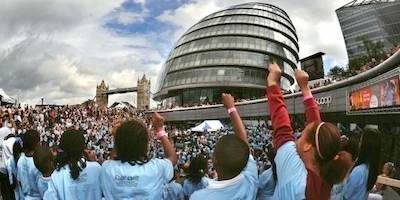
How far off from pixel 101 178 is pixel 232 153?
1393 millimetres

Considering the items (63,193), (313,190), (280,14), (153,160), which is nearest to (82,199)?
(63,193)

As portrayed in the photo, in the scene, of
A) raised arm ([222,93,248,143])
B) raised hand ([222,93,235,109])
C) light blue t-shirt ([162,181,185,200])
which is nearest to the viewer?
raised arm ([222,93,248,143])

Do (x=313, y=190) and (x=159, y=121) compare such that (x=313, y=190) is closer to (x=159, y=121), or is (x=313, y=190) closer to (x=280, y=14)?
(x=159, y=121)

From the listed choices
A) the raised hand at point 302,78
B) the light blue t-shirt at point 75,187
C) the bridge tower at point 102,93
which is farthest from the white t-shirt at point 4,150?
the bridge tower at point 102,93

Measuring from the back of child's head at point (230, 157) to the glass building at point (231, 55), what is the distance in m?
74.0

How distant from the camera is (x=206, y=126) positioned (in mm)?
28688

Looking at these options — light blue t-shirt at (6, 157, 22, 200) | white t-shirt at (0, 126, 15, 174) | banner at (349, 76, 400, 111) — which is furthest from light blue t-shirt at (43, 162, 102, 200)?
banner at (349, 76, 400, 111)

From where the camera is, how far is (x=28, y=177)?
579 centimetres

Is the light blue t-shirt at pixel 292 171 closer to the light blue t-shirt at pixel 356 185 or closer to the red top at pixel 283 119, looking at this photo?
the red top at pixel 283 119

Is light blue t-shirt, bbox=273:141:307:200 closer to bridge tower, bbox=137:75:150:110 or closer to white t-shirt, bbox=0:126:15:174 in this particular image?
white t-shirt, bbox=0:126:15:174

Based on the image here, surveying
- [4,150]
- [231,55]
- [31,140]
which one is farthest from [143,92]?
[31,140]

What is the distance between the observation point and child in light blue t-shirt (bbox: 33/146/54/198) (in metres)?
5.34

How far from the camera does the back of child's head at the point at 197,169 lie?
5195 millimetres

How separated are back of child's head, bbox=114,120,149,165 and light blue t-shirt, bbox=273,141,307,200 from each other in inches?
46.1
